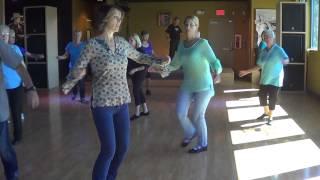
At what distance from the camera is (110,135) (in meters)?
3.46

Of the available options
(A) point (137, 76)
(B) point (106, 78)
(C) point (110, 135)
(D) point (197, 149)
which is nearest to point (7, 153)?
(C) point (110, 135)

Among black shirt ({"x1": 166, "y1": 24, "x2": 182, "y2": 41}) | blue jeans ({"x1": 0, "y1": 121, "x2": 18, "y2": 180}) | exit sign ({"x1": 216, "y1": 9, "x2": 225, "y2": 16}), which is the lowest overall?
blue jeans ({"x1": 0, "y1": 121, "x2": 18, "y2": 180})

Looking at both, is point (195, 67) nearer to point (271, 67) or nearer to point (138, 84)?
point (271, 67)

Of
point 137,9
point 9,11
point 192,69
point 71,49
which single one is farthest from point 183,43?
point 137,9

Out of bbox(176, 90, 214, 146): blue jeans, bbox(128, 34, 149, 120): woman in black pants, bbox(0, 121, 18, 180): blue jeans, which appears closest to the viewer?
bbox(0, 121, 18, 180): blue jeans

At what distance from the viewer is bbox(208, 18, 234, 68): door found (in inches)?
709

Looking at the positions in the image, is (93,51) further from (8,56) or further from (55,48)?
(55,48)

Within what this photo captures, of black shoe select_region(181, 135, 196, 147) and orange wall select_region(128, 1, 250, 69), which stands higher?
orange wall select_region(128, 1, 250, 69)

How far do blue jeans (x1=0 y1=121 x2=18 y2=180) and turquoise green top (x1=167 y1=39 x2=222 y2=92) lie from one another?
1.90 metres

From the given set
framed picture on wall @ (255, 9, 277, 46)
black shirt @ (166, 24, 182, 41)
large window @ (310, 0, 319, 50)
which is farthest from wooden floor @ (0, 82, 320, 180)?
black shirt @ (166, 24, 182, 41)

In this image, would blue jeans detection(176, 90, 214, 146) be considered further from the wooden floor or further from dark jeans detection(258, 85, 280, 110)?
dark jeans detection(258, 85, 280, 110)

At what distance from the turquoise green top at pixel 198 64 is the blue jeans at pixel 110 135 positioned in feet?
5.15

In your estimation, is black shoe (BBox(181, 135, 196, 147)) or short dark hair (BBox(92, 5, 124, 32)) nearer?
short dark hair (BBox(92, 5, 124, 32))

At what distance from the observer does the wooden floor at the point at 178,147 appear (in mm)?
4684
